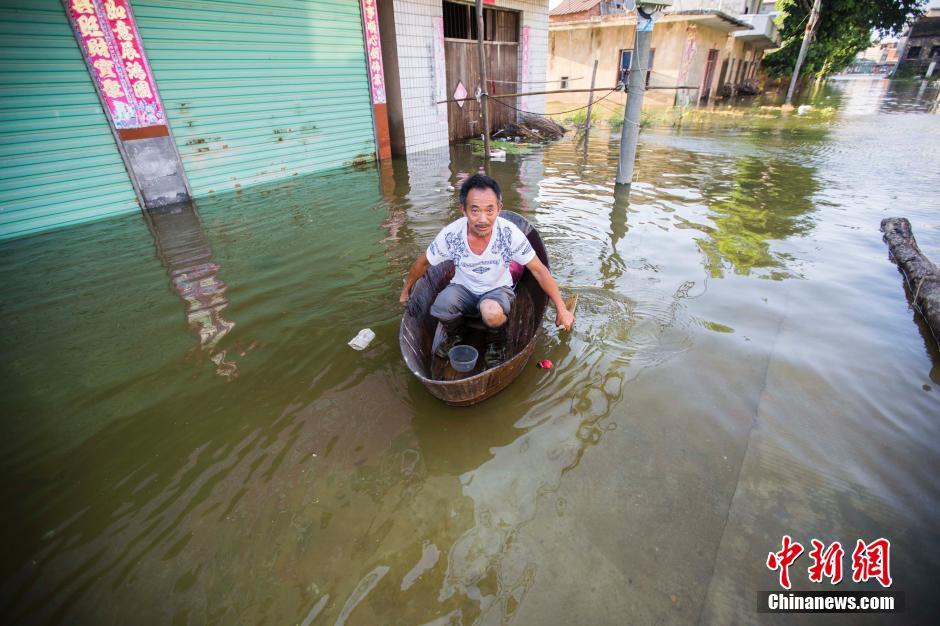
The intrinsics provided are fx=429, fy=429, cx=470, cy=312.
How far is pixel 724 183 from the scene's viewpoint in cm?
848

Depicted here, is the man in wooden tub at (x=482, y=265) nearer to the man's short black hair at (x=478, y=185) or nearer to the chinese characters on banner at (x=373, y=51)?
the man's short black hair at (x=478, y=185)

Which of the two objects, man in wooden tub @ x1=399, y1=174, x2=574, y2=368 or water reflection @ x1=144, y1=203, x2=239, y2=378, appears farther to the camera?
water reflection @ x1=144, y1=203, x2=239, y2=378

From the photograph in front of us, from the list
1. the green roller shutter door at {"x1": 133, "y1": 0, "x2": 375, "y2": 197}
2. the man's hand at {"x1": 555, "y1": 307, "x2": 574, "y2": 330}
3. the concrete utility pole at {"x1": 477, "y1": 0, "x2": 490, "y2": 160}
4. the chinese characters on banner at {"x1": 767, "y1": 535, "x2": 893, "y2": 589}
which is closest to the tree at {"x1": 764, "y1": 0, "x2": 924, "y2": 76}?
the concrete utility pole at {"x1": 477, "y1": 0, "x2": 490, "y2": 160}

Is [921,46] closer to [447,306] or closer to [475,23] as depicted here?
[475,23]

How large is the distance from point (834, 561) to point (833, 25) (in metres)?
36.6

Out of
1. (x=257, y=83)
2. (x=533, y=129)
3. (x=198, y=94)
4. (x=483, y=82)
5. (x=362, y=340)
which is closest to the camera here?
(x=362, y=340)

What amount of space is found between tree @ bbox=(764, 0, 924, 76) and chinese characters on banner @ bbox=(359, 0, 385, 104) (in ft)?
97.5

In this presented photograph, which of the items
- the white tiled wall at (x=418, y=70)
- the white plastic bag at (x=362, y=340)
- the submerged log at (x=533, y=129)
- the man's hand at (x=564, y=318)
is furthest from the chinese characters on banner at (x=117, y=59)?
the submerged log at (x=533, y=129)

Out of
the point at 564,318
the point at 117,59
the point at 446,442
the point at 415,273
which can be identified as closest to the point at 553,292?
the point at 564,318

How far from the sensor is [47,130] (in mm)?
6086

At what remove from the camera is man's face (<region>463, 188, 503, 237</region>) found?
2949 mm

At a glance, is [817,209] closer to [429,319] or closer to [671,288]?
[671,288]

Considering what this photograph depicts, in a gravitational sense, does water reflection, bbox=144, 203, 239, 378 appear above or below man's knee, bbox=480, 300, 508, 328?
below

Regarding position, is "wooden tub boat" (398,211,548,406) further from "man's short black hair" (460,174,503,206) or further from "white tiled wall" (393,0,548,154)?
"white tiled wall" (393,0,548,154)
